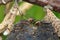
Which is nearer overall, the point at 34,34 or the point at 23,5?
the point at 34,34

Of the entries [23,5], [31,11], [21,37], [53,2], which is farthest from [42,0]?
[31,11]

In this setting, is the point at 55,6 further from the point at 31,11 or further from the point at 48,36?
the point at 31,11

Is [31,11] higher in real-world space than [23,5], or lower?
lower

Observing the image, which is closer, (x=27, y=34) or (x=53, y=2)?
(x=27, y=34)

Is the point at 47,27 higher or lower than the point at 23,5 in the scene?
higher

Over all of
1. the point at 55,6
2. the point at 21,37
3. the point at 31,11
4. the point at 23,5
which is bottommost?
the point at 31,11

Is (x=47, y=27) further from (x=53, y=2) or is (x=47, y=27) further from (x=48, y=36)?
(x=53, y=2)

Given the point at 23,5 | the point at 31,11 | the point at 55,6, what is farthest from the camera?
the point at 31,11

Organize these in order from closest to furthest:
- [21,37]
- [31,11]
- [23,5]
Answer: [21,37], [23,5], [31,11]

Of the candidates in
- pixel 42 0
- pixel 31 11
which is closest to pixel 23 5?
pixel 31 11
